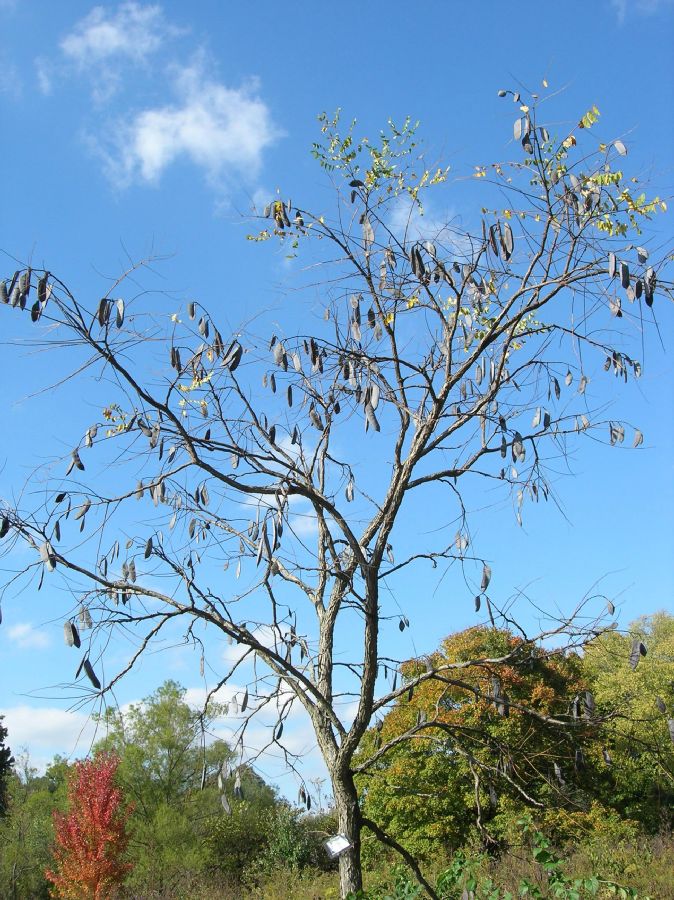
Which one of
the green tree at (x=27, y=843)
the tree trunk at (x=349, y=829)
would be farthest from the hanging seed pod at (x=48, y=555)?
the green tree at (x=27, y=843)

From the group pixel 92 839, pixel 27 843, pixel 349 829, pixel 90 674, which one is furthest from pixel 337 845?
pixel 27 843

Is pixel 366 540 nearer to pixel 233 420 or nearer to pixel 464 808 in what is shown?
pixel 233 420

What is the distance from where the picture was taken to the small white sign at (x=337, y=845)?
4.28 metres

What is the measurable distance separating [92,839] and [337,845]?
15.4 meters

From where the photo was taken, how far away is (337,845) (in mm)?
4320

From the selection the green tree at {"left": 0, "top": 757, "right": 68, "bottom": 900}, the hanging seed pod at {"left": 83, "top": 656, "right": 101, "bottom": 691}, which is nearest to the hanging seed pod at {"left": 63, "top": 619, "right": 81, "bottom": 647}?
the hanging seed pod at {"left": 83, "top": 656, "right": 101, "bottom": 691}

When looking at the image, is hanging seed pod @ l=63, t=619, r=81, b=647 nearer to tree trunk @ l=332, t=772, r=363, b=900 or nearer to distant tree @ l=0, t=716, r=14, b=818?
tree trunk @ l=332, t=772, r=363, b=900

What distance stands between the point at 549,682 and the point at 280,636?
14.8m

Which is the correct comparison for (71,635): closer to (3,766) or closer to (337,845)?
(337,845)

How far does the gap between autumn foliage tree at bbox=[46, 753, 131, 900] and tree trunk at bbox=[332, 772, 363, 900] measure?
14245 mm

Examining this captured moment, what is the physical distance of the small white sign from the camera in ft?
14.0

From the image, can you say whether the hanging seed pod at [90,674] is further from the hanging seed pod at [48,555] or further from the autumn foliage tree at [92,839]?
the autumn foliage tree at [92,839]

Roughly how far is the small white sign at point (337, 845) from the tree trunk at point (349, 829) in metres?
0.15

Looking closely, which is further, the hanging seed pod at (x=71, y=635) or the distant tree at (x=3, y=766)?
the distant tree at (x=3, y=766)
